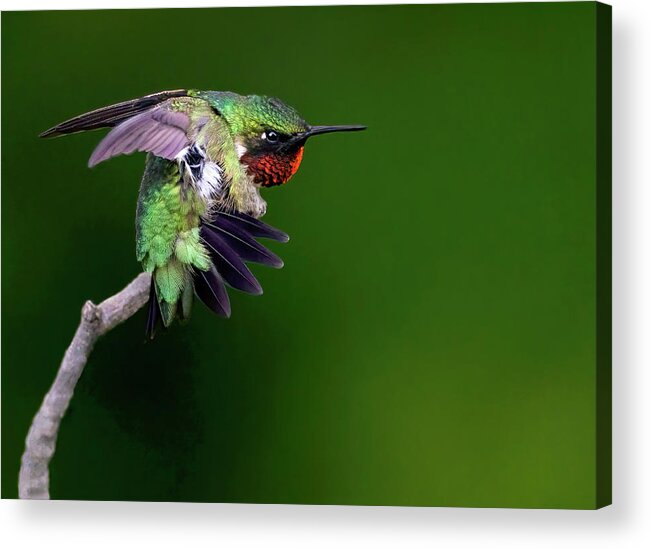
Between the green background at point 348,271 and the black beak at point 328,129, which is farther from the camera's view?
the black beak at point 328,129

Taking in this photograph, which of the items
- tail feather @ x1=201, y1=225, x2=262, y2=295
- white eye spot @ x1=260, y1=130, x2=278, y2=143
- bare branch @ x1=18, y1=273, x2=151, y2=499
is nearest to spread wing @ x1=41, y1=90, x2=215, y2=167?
white eye spot @ x1=260, y1=130, x2=278, y2=143

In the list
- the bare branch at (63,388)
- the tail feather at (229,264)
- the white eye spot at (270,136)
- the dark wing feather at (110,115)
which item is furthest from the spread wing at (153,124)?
the bare branch at (63,388)

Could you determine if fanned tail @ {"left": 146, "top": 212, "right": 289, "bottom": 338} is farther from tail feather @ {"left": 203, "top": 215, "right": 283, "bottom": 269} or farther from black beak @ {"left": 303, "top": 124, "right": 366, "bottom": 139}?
black beak @ {"left": 303, "top": 124, "right": 366, "bottom": 139}

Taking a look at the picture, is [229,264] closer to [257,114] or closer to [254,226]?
[254,226]

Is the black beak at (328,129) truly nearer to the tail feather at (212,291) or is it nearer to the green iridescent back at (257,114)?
the green iridescent back at (257,114)

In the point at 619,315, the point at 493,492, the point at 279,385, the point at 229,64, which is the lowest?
the point at 493,492

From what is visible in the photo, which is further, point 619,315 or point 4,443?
point 4,443

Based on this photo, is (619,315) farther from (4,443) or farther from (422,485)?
(4,443)

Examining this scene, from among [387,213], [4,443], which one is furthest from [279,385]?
[4,443]

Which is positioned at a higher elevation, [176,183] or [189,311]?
[176,183]
